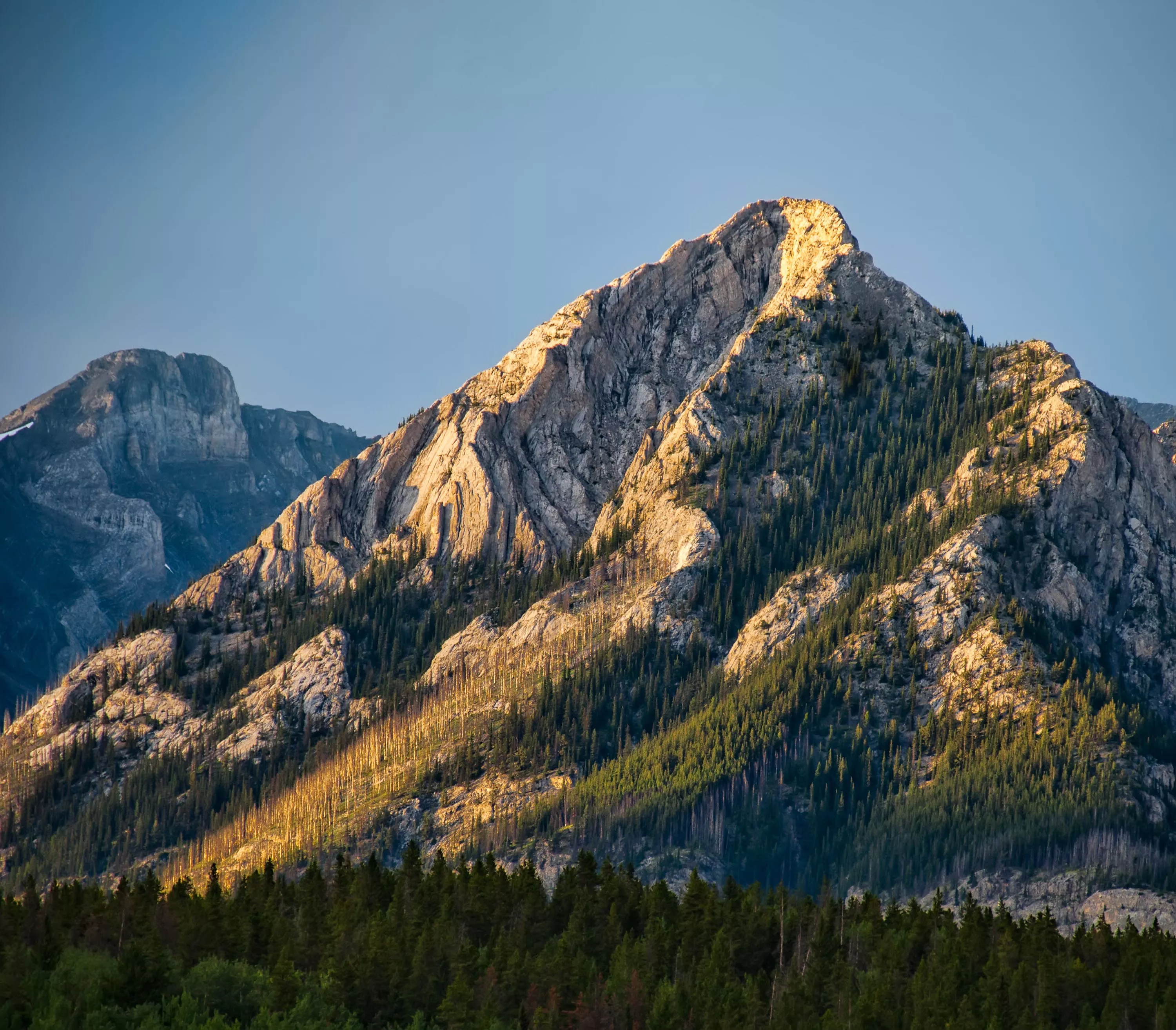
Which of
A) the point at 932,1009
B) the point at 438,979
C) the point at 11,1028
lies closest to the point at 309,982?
the point at 438,979

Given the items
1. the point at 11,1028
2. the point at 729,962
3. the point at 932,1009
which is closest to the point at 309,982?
the point at 11,1028

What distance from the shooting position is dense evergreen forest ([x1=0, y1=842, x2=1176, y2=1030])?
134m

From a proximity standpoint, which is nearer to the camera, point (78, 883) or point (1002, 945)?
point (1002, 945)

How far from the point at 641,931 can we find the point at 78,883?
197 ft

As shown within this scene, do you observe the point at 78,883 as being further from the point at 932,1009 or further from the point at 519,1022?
the point at 932,1009

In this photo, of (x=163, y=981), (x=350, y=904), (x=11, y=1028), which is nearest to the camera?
(x=11, y=1028)

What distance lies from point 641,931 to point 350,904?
29805 mm

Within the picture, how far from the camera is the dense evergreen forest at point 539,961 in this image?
134500mm

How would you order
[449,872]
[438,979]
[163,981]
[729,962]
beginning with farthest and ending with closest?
[449,872]
[729,962]
[438,979]
[163,981]

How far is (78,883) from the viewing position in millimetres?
178500

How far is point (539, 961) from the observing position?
145625mm

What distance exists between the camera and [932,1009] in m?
138

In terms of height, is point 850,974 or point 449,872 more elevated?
point 449,872

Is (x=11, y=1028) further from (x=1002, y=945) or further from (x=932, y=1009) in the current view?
(x=1002, y=945)
